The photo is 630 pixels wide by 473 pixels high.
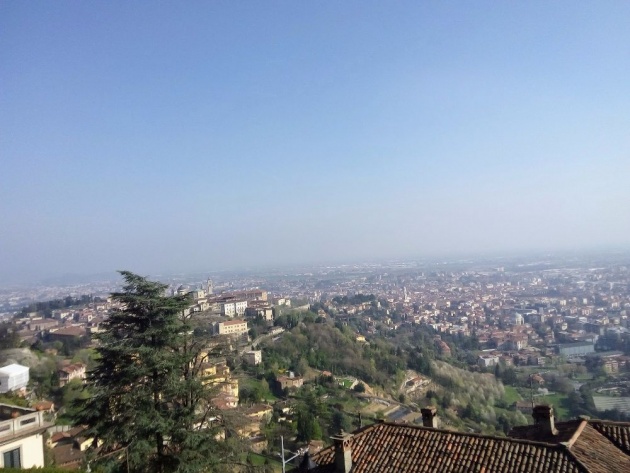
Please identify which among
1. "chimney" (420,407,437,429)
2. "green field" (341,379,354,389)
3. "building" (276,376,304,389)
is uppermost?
"chimney" (420,407,437,429)

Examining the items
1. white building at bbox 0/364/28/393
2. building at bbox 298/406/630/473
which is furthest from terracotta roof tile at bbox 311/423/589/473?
white building at bbox 0/364/28/393

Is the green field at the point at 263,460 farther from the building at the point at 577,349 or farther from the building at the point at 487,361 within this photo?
the building at the point at 577,349

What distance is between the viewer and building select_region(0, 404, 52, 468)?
35.4 feet

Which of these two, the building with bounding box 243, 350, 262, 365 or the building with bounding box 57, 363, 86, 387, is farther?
the building with bounding box 243, 350, 262, 365

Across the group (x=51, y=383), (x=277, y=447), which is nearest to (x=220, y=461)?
(x=277, y=447)

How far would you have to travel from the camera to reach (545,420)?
1021cm

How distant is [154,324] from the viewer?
10.8 metres

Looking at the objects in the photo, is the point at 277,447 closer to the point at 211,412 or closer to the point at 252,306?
the point at 211,412

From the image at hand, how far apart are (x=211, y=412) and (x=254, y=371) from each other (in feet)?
130

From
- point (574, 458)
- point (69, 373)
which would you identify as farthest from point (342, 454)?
point (69, 373)

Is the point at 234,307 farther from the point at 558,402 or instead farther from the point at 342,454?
the point at 342,454

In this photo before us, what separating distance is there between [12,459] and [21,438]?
0.44 m

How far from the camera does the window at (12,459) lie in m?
10.8

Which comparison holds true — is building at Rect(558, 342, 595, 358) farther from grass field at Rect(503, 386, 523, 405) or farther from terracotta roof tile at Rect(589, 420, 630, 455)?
terracotta roof tile at Rect(589, 420, 630, 455)
